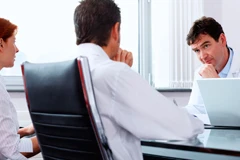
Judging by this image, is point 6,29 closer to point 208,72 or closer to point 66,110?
point 66,110

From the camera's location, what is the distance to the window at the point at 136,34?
3570mm

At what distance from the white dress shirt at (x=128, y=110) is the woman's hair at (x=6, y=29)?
40.5 inches

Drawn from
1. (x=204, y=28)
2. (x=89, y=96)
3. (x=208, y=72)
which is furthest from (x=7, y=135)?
(x=204, y=28)

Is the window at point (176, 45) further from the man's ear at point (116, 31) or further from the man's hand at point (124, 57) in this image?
the man's ear at point (116, 31)

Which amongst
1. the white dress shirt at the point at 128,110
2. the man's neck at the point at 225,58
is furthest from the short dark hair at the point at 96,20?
the man's neck at the point at 225,58

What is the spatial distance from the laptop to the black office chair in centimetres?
78

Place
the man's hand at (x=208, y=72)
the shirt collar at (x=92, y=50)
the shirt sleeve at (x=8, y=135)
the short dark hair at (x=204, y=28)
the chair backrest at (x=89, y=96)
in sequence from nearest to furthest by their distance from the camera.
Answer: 1. the chair backrest at (x=89, y=96)
2. the shirt collar at (x=92, y=50)
3. the shirt sleeve at (x=8, y=135)
4. the man's hand at (x=208, y=72)
5. the short dark hair at (x=204, y=28)

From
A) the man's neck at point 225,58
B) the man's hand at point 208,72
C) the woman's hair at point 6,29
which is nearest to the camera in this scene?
the woman's hair at point 6,29

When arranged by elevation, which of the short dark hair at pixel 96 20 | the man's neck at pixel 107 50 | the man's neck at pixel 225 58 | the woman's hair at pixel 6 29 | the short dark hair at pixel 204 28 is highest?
the short dark hair at pixel 96 20

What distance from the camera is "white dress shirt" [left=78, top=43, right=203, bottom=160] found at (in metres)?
1.36

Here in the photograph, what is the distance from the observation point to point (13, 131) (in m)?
1.89

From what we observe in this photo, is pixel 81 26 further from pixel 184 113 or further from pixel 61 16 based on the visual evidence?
pixel 61 16

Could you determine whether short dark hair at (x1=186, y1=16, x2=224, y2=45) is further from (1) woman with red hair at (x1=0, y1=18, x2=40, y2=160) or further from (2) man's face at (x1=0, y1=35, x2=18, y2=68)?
(1) woman with red hair at (x1=0, y1=18, x2=40, y2=160)

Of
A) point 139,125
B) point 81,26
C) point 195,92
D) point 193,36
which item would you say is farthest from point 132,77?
point 193,36
